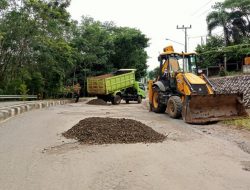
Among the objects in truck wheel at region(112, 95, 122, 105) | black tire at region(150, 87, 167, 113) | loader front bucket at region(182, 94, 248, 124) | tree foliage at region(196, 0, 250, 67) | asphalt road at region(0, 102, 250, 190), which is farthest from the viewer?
tree foliage at region(196, 0, 250, 67)

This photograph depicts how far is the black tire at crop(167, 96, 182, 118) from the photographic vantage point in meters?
14.4

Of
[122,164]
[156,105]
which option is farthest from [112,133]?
[156,105]

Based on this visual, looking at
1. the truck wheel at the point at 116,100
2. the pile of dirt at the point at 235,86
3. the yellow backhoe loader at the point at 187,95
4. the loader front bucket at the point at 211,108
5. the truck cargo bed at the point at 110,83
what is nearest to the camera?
the loader front bucket at the point at 211,108

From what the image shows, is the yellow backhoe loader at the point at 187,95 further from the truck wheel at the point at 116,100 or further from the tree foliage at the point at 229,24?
the tree foliage at the point at 229,24

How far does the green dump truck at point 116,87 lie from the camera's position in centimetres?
2778

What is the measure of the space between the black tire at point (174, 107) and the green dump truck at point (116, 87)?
1248cm

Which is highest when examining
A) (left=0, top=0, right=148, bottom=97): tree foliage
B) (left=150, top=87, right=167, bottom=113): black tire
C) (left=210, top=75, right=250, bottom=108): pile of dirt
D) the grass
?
(left=0, top=0, right=148, bottom=97): tree foliage

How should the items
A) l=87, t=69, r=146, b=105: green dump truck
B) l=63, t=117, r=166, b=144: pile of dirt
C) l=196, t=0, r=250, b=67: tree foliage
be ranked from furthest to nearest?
l=196, t=0, r=250, b=67: tree foliage < l=87, t=69, r=146, b=105: green dump truck < l=63, t=117, r=166, b=144: pile of dirt

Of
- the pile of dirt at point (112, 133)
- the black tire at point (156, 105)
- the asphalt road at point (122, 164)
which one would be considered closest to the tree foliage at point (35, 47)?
the black tire at point (156, 105)

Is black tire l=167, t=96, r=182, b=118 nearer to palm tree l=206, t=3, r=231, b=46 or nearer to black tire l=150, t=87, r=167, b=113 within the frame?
black tire l=150, t=87, r=167, b=113

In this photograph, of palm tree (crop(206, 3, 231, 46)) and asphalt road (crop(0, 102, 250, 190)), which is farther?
palm tree (crop(206, 3, 231, 46))

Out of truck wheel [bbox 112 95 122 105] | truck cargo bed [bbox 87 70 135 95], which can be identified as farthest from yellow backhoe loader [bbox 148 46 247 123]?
truck wheel [bbox 112 95 122 105]

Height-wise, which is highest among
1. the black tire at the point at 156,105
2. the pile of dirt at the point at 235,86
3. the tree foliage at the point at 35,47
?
the tree foliage at the point at 35,47

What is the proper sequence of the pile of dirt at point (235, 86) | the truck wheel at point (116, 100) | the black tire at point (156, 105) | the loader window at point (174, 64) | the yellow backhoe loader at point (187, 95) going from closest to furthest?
the yellow backhoe loader at point (187, 95) < the loader window at point (174, 64) < the black tire at point (156, 105) < the pile of dirt at point (235, 86) < the truck wheel at point (116, 100)
